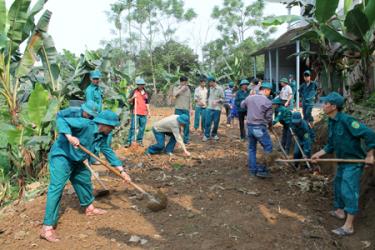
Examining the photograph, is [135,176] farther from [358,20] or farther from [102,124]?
[358,20]

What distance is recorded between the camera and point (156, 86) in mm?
28703

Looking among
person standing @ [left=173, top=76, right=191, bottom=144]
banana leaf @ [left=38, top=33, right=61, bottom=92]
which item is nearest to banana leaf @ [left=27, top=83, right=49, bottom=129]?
banana leaf @ [left=38, top=33, right=61, bottom=92]

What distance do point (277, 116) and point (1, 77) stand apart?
16.3 ft

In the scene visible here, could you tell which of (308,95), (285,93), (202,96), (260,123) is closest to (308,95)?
(308,95)

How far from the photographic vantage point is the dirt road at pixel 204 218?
4230 mm

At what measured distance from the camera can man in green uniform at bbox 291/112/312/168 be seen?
6395 mm

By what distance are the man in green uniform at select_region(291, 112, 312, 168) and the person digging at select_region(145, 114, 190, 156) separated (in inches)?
85.3

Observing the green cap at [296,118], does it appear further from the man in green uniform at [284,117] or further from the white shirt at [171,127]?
the white shirt at [171,127]

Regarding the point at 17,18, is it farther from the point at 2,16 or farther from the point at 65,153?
the point at 65,153

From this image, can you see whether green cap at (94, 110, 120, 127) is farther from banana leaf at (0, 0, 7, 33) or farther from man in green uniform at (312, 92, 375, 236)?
banana leaf at (0, 0, 7, 33)

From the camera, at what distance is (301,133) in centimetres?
658

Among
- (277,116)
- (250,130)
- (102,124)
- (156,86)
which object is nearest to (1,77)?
(102,124)

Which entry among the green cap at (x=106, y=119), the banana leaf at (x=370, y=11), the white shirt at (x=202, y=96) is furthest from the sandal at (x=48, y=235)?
the white shirt at (x=202, y=96)

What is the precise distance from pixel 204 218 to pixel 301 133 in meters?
2.77
